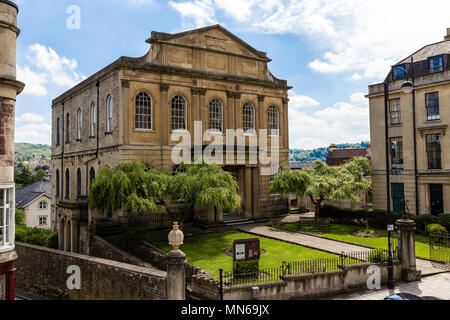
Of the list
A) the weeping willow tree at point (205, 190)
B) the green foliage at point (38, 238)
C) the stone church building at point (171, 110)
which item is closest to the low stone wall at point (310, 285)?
the weeping willow tree at point (205, 190)

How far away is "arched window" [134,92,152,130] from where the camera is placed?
81.7 feet

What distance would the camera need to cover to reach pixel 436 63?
28.0 metres

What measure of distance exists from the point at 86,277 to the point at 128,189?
179 inches

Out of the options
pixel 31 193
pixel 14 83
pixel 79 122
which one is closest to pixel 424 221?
pixel 14 83

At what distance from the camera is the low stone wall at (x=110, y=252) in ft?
56.5

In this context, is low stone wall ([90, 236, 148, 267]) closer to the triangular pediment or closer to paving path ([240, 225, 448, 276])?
paving path ([240, 225, 448, 276])

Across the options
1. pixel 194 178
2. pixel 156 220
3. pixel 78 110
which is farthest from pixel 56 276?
pixel 78 110

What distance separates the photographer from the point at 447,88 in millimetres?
25875

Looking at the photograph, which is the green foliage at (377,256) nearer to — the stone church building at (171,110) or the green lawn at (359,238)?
the green lawn at (359,238)

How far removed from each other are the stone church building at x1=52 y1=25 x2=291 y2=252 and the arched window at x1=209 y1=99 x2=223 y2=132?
0.08 m

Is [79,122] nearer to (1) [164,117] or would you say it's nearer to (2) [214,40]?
(1) [164,117]

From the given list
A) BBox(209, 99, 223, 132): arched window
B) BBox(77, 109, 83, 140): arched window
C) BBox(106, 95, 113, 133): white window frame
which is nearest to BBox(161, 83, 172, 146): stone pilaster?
BBox(106, 95, 113, 133): white window frame

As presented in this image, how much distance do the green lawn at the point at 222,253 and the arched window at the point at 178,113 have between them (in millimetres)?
8384
